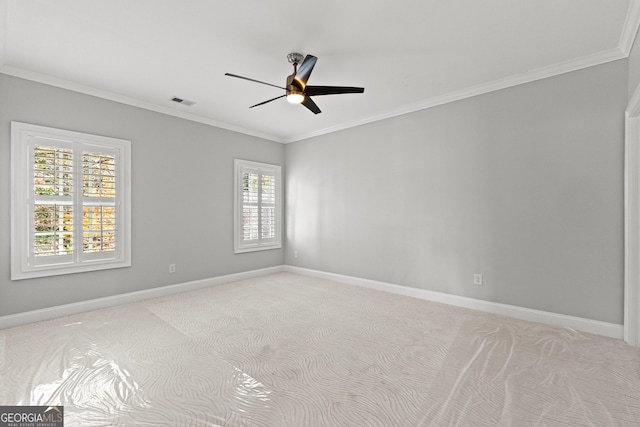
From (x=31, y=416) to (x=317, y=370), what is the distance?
1.82 metres

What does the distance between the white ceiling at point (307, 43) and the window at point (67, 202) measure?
69 centimetres

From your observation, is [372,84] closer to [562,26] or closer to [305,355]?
[562,26]

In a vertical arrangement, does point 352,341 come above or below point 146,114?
below

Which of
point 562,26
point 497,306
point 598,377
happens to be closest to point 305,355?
point 598,377

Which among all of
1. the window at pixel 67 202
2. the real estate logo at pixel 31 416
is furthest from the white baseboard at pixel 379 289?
the real estate logo at pixel 31 416

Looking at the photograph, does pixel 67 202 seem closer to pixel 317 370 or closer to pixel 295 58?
pixel 295 58

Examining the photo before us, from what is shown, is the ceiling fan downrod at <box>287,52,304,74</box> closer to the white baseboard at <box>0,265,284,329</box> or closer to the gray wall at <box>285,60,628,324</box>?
the gray wall at <box>285,60,628,324</box>

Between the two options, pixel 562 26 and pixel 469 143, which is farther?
pixel 469 143

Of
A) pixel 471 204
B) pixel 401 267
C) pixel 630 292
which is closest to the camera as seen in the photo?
pixel 630 292

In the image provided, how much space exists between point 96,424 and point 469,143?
173 inches

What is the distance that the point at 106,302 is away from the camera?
12.7 ft

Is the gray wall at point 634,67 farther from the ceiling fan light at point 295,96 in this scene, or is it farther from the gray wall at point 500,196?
the ceiling fan light at point 295,96

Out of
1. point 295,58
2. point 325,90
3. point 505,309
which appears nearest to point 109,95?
point 295,58

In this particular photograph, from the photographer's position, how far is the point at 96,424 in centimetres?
176
